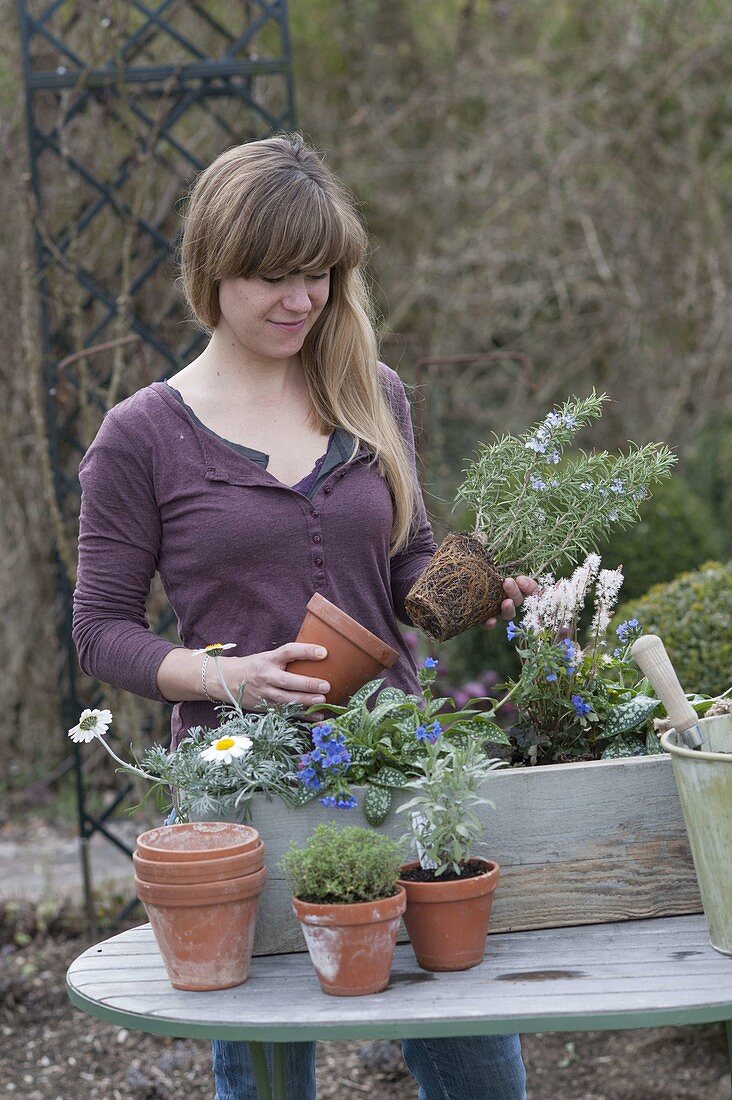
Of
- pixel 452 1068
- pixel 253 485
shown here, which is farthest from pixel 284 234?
pixel 452 1068

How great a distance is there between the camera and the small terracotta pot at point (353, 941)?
1.45 metres

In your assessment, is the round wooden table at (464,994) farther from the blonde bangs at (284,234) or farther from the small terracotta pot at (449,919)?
the blonde bangs at (284,234)

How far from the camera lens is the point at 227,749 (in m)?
1.58

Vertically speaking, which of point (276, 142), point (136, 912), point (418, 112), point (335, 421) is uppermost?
point (418, 112)

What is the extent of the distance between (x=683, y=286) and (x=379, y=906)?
615cm

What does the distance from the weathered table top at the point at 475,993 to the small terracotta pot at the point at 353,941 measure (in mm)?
20

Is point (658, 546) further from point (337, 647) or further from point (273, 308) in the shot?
point (337, 647)

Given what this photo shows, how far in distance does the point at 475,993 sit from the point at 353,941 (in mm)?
159

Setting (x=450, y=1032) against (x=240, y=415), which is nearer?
(x=450, y=1032)

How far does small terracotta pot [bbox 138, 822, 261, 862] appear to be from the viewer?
1500 mm

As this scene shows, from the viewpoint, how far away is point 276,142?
1.99m

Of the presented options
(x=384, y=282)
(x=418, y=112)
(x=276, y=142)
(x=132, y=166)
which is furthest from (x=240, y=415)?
(x=418, y=112)

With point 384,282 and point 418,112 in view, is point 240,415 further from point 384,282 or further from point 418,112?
point 418,112

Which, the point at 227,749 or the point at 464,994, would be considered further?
the point at 227,749
